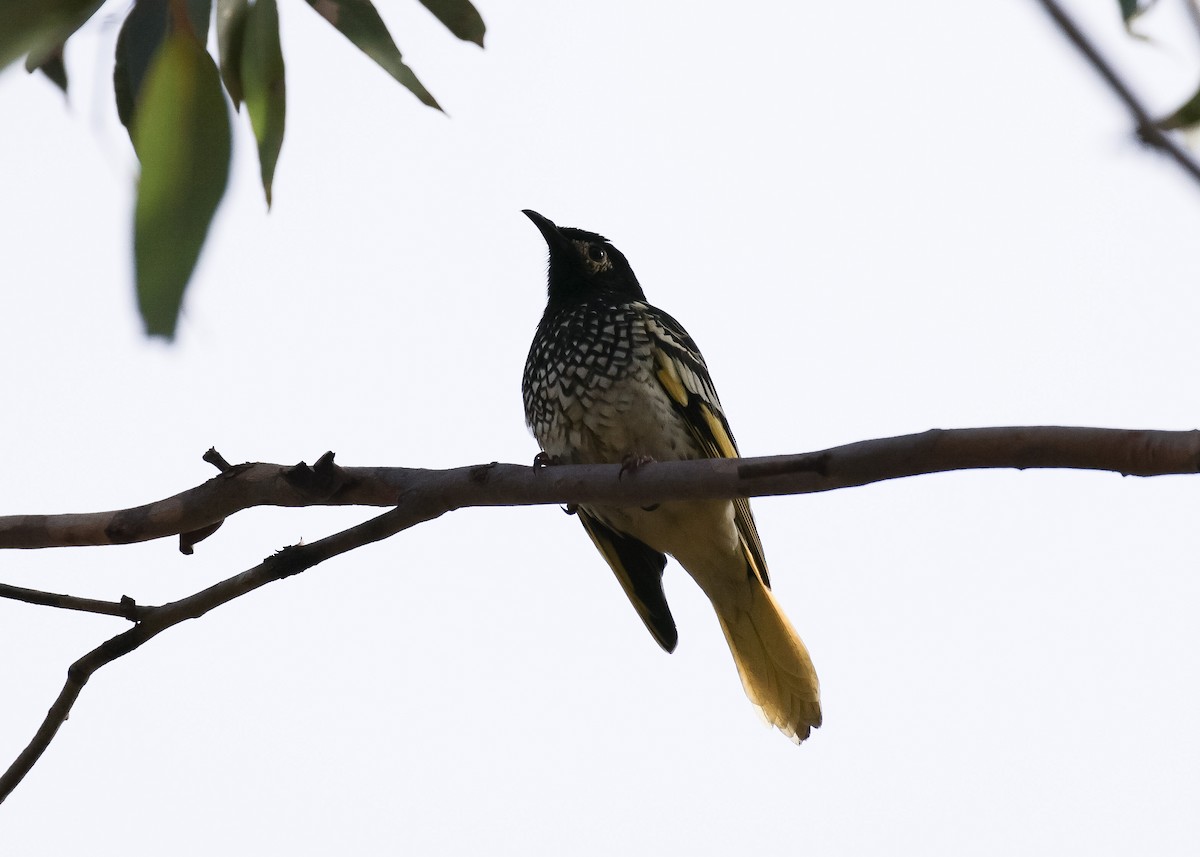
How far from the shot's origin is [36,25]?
7.29 feet

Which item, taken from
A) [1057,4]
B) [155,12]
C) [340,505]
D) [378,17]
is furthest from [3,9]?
[1057,4]

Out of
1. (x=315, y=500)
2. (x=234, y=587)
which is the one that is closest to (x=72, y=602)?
(x=234, y=587)

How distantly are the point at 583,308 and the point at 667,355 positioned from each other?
1.53 feet

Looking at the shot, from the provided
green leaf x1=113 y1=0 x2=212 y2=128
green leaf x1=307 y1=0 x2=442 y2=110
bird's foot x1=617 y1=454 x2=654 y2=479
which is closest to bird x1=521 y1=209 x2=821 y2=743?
bird's foot x1=617 y1=454 x2=654 y2=479

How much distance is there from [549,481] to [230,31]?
1.31 metres

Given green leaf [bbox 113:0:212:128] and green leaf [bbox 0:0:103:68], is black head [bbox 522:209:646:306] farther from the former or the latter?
green leaf [bbox 0:0:103:68]

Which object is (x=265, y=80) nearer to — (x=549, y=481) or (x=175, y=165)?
(x=175, y=165)

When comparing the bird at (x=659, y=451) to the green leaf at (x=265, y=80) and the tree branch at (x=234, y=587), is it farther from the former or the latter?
the green leaf at (x=265, y=80)

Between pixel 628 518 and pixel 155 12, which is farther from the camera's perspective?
pixel 628 518

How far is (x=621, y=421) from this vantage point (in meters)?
4.41

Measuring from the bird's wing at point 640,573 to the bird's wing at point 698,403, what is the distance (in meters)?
0.40

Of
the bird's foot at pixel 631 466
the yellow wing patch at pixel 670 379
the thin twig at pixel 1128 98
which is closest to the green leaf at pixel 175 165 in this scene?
the bird's foot at pixel 631 466

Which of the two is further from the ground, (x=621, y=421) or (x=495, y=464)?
(x=621, y=421)

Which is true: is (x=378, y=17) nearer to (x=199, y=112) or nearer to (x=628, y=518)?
(x=199, y=112)
